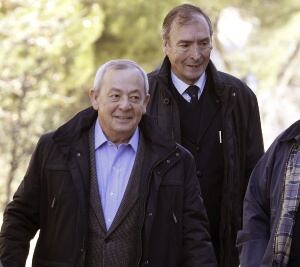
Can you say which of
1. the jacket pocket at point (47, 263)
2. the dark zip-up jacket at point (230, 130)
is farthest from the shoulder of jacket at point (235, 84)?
the jacket pocket at point (47, 263)

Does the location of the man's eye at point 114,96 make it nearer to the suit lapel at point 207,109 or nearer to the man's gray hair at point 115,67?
the man's gray hair at point 115,67

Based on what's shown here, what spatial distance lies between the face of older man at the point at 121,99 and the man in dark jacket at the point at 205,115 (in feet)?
3.44

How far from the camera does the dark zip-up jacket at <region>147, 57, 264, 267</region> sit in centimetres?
557

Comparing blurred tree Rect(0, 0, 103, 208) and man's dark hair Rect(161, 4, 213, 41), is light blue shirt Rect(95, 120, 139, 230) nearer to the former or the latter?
man's dark hair Rect(161, 4, 213, 41)

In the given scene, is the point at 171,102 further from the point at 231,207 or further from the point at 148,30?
the point at 148,30

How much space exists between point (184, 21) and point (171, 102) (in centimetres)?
52

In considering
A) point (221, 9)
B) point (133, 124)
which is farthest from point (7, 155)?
point (133, 124)

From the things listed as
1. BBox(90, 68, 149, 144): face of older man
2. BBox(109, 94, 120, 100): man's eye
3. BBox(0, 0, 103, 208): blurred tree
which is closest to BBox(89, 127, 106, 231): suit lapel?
BBox(90, 68, 149, 144): face of older man

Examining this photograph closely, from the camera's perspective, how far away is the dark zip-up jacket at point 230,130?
219 inches

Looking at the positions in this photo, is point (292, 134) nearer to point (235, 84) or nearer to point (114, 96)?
point (114, 96)

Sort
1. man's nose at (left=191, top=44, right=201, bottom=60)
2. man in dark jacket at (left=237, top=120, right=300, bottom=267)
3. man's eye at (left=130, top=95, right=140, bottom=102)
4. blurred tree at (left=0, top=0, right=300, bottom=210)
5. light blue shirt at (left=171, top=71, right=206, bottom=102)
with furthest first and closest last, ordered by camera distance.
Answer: blurred tree at (left=0, top=0, right=300, bottom=210) < light blue shirt at (left=171, top=71, right=206, bottom=102) < man's nose at (left=191, top=44, right=201, bottom=60) < man's eye at (left=130, top=95, right=140, bottom=102) < man in dark jacket at (left=237, top=120, right=300, bottom=267)

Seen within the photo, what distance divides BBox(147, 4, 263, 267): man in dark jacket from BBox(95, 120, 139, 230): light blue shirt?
99cm

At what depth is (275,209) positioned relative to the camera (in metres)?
4.10

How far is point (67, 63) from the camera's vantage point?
1627 cm
